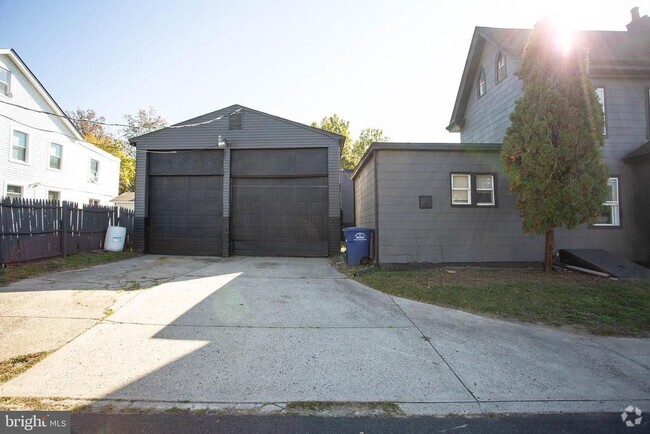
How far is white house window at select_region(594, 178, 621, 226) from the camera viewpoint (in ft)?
30.1

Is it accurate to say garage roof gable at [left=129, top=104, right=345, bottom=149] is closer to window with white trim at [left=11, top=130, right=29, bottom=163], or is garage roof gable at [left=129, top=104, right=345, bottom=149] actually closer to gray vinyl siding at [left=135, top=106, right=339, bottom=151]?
gray vinyl siding at [left=135, top=106, right=339, bottom=151]

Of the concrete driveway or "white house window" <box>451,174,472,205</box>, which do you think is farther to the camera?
"white house window" <box>451,174,472,205</box>

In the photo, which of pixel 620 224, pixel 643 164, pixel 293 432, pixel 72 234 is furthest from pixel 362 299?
pixel 72 234

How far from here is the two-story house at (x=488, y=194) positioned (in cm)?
848

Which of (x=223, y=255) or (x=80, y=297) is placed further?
(x=223, y=255)

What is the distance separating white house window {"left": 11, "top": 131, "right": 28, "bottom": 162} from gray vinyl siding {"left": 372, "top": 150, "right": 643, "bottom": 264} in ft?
56.1

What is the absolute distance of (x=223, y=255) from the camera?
11883mm

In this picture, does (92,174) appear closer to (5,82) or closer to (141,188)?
(5,82)

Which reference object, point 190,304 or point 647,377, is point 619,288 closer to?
point 647,377

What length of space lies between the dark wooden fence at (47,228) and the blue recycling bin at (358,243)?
8.86m

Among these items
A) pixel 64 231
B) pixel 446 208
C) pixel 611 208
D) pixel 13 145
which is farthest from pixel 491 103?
pixel 13 145

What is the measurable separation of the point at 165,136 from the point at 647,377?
556 inches

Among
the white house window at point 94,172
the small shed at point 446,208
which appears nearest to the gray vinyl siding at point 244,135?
the small shed at point 446,208

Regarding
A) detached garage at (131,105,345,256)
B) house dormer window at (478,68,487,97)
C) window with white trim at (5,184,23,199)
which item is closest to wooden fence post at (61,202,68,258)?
detached garage at (131,105,345,256)
